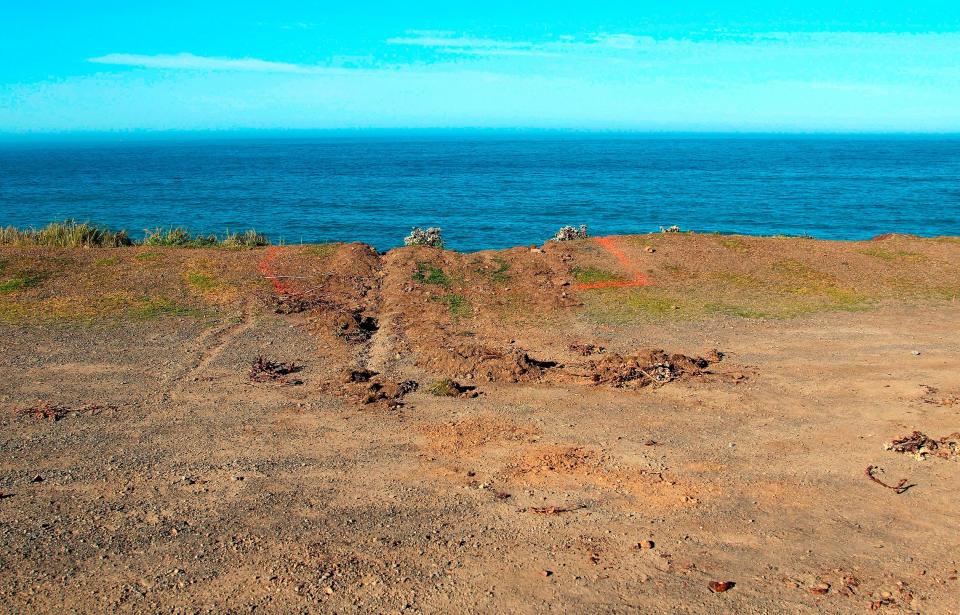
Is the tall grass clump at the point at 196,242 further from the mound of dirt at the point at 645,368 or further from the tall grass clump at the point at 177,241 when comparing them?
the mound of dirt at the point at 645,368

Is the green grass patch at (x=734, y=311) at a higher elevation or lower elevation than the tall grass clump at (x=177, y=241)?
lower

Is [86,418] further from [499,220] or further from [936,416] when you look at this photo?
[499,220]

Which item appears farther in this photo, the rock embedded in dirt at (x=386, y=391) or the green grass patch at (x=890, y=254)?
the green grass patch at (x=890, y=254)

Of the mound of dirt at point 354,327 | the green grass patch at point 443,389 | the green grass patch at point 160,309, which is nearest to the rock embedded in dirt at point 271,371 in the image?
the mound of dirt at point 354,327

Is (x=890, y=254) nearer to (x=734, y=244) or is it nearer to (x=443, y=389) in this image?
(x=734, y=244)

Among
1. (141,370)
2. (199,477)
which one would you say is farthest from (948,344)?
(141,370)

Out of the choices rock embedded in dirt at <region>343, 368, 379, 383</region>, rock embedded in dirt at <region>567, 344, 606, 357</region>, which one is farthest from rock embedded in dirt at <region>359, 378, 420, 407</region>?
rock embedded in dirt at <region>567, 344, 606, 357</region>
